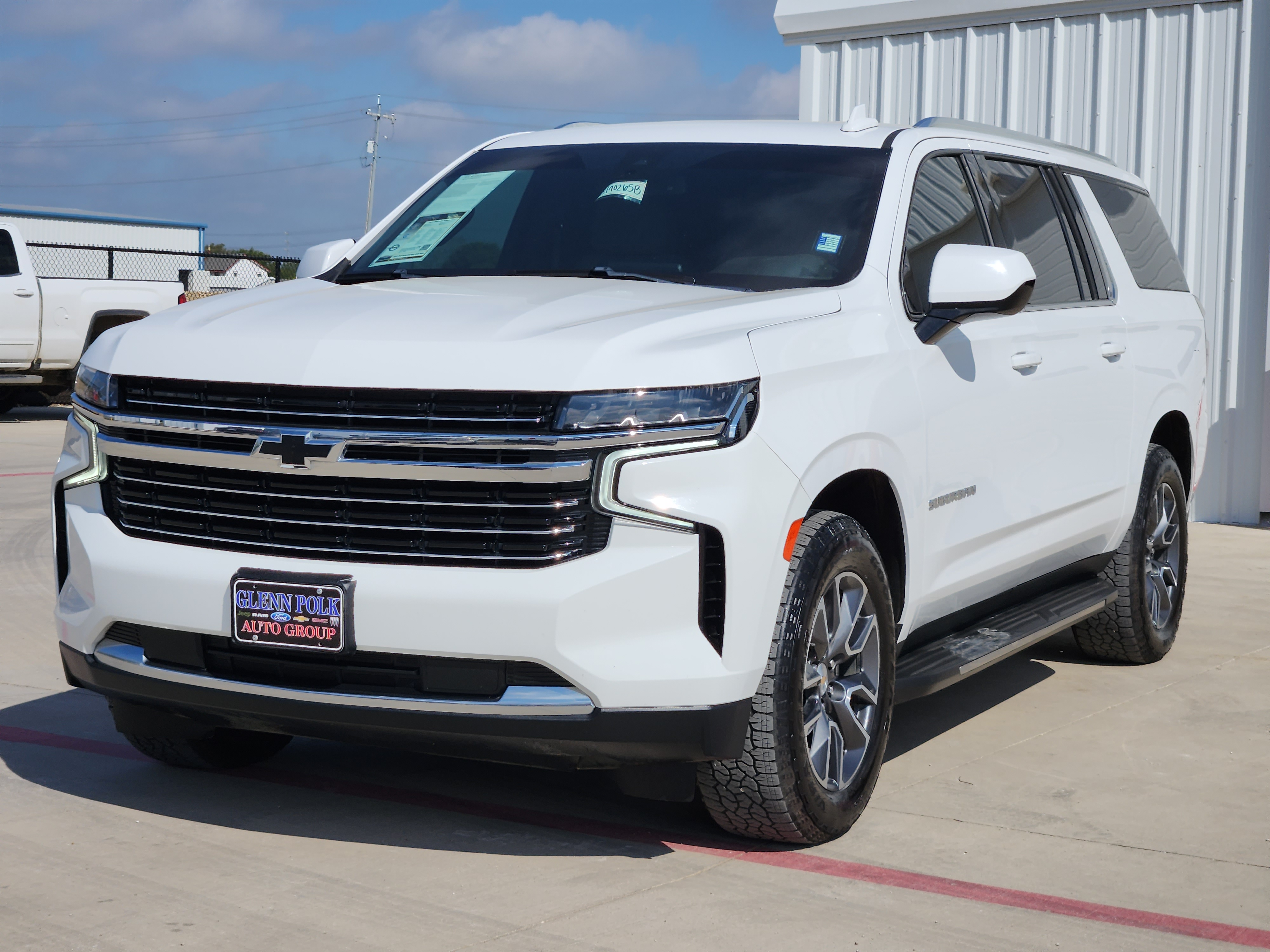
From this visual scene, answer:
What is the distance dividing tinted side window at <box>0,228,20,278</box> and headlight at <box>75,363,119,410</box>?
13.9 metres

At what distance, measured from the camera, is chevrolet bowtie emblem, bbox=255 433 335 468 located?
3492mm

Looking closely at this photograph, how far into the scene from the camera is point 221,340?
373 centimetres

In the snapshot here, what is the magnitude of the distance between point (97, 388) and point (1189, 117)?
8952 mm

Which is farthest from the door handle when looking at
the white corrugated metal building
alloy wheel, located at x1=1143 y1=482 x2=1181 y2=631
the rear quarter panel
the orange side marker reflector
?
the white corrugated metal building

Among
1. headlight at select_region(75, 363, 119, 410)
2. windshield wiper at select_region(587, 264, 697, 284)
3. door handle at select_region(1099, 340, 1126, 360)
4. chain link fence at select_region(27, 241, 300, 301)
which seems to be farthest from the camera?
chain link fence at select_region(27, 241, 300, 301)

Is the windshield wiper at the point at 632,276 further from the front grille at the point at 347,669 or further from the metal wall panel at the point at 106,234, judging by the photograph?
the metal wall panel at the point at 106,234

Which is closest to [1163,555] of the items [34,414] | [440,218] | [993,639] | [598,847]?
[993,639]

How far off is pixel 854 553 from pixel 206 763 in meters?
2.03

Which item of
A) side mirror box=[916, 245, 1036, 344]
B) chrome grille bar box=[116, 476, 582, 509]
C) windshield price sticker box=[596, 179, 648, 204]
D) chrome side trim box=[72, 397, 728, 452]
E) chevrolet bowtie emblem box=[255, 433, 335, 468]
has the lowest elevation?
chrome grille bar box=[116, 476, 582, 509]

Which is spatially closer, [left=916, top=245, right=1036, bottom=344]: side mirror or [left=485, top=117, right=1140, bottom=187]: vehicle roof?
[left=916, top=245, right=1036, bottom=344]: side mirror

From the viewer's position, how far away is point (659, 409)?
3418mm

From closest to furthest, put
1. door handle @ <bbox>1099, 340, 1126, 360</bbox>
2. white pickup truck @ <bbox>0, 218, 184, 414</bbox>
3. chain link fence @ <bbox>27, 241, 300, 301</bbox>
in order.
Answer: door handle @ <bbox>1099, 340, 1126, 360</bbox> < white pickup truck @ <bbox>0, 218, 184, 414</bbox> < chain link fence @ <bbox>27, 241, 300, 301</bbox>

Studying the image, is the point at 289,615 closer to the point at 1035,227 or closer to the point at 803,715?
the point at 803,715

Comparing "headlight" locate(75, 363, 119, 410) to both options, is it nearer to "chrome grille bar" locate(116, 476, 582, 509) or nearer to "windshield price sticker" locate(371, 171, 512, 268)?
"chrome grille bar" locate(116, 476, 582, 509)
